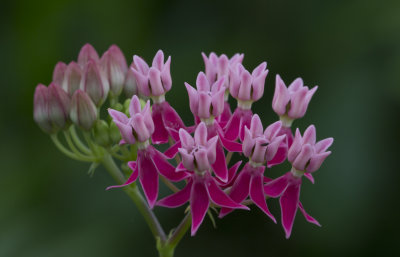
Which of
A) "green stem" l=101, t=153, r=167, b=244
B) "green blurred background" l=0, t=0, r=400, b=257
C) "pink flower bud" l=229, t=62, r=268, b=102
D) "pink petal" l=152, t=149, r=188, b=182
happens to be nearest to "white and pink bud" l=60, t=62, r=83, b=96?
"green stem" l=101, t=153, r=167, b=244

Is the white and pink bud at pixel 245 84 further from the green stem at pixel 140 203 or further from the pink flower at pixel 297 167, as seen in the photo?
the green stem at pixel 140 203

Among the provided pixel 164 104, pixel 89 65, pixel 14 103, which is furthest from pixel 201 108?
pixel 14 103

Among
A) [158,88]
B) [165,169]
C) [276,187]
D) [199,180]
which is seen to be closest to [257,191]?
[276,187]

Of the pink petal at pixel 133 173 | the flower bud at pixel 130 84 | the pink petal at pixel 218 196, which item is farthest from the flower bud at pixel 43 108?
the pink petal at pixel 218 196

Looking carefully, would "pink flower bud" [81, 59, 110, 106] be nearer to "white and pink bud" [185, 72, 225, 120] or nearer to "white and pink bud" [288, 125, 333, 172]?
"white and pink bud" [185, 72, 225, 120]

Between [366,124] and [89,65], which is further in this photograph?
[366,124]

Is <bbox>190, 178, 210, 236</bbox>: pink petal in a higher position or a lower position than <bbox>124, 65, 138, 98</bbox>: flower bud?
lower

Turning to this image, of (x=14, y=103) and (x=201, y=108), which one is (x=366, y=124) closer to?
(x=201, y=108)
